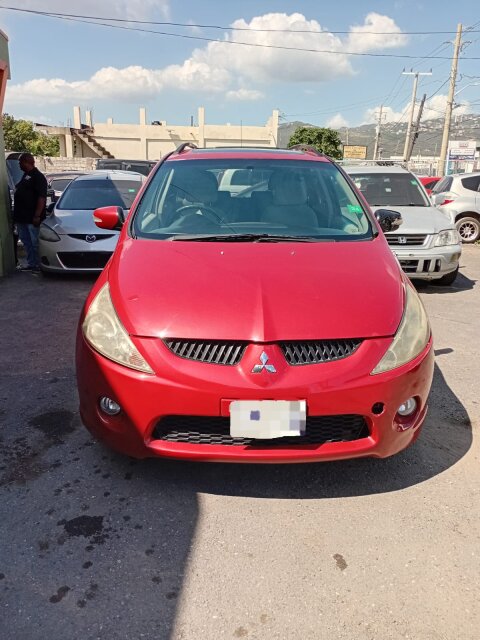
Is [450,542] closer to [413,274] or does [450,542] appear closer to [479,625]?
[479,625]

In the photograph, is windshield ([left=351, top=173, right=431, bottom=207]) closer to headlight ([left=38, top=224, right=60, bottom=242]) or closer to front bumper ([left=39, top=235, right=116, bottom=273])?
front bumper ([left=39, top=235, right=116, bottom=273])

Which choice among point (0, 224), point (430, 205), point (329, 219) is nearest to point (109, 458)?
point (329, 219)

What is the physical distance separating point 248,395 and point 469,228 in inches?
458

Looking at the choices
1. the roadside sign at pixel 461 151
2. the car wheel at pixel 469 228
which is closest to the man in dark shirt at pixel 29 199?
the car wheel at pixel 469 228

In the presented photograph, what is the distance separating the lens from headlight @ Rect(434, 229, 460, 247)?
7.24m

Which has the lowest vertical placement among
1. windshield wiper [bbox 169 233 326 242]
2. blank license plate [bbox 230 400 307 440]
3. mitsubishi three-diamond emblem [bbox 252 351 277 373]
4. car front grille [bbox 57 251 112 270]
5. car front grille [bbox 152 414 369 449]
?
car front grille [bbox 57 251 112 270]

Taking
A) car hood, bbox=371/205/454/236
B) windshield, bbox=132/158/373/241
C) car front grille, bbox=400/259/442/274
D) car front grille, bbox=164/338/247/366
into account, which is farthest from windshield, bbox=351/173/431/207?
car front grille, bbox=164/338/247/366

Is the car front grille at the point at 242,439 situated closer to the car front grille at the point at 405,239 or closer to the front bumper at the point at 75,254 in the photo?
the car front grille at the point at 405,239

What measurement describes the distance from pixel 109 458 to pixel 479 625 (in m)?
1.94

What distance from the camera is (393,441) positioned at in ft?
8.41

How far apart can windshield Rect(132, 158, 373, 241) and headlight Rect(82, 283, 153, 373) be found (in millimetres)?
754

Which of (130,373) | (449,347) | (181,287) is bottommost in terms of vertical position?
(449,347)

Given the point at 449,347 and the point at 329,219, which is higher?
the point at 329,219

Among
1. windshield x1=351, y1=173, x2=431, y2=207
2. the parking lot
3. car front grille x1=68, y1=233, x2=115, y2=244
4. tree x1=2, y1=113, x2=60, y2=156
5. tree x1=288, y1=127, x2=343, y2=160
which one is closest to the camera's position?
the parking lot
